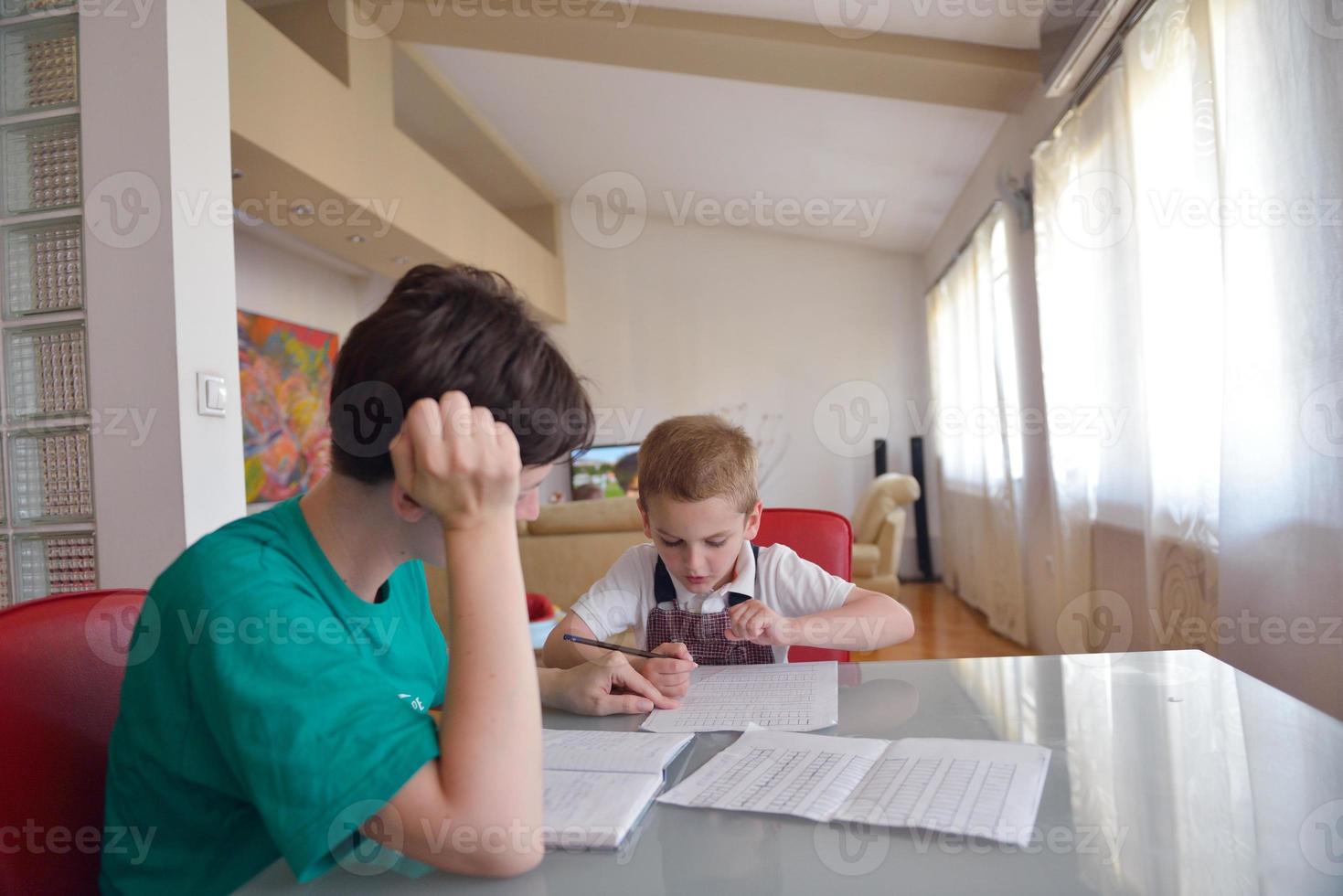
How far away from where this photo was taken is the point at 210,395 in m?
2.02

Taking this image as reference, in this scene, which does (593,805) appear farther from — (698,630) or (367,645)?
(698,630)

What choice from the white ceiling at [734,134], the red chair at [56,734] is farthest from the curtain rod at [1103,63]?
the red chair at [56,734]

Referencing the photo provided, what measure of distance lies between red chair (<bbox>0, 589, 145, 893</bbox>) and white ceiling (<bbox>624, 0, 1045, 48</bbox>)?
11.4 ft

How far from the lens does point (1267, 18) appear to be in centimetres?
186

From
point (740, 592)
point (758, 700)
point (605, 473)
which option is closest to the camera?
point (758, 700)

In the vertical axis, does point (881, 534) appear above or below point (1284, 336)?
below

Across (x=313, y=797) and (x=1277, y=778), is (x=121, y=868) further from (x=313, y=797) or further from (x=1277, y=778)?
(x=1277, y=778)

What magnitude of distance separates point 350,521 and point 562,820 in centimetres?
35

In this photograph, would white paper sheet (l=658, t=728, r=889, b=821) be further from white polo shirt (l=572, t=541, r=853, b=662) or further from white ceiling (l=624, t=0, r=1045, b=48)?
white ceiling (l=624, t=0, r=1045, b=48)

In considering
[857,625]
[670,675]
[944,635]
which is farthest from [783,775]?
[944,635]

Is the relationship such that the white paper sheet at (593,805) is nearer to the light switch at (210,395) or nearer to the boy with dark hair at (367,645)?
the boy with dark hair at (367,645)

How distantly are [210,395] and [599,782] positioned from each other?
1602 millimetres

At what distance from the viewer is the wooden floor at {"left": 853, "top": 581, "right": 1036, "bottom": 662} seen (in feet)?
14.1

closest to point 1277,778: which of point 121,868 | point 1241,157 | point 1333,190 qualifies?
point 121,868
